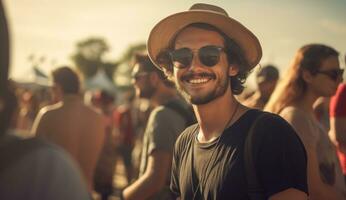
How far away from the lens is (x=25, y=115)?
360 inches

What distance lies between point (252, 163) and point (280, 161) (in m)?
0.12

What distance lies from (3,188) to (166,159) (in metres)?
2.45

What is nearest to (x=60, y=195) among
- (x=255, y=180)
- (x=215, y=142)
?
(x=255, y=180)

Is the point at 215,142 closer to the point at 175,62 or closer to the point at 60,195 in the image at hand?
the point at 175,62

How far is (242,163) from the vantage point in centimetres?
206

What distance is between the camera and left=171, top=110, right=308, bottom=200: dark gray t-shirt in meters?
1.98

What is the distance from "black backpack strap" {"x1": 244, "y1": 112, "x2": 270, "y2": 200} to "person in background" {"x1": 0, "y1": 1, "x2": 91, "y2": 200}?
43.1 inches

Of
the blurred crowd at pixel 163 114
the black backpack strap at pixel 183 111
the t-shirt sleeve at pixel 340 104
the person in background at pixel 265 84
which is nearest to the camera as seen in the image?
the blurred crowd at pixel 163 114

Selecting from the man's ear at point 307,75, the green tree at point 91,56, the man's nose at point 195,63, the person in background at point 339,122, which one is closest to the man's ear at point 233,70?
the man's nose at point 195,63

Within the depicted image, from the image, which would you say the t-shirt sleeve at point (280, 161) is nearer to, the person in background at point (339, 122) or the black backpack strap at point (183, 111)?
the black backpack strap at point (183, 111)

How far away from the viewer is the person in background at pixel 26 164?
3.14 ft

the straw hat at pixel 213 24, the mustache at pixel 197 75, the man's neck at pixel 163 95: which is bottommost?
the man's neck at pixel 163 95

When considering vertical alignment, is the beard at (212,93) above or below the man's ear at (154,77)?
above

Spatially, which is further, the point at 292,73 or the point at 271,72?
the point at 271,72
